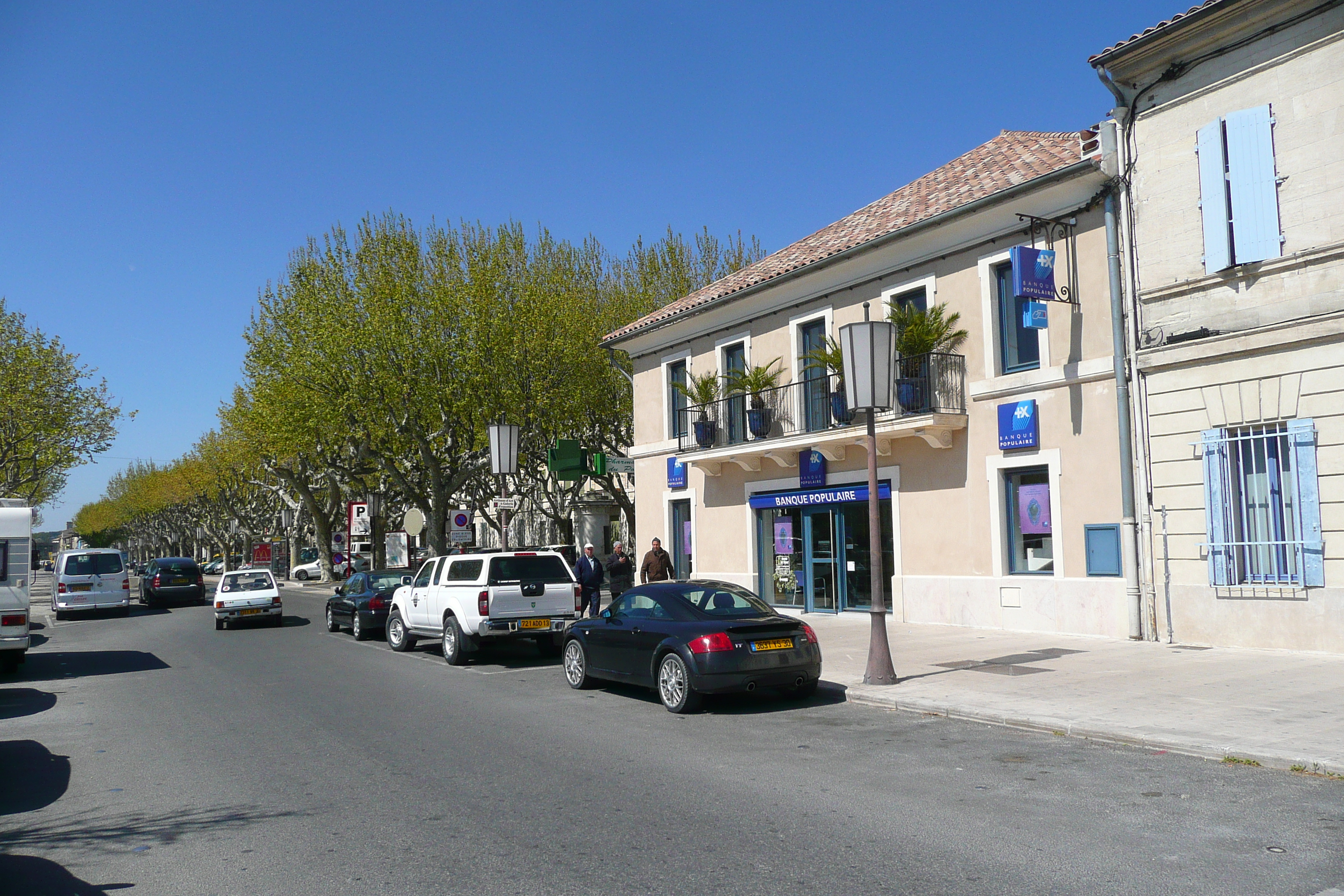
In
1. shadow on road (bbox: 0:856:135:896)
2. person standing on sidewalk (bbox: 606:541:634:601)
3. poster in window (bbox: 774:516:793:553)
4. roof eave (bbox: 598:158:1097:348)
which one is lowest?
shadow on road (bbox: 0:856:135:896)

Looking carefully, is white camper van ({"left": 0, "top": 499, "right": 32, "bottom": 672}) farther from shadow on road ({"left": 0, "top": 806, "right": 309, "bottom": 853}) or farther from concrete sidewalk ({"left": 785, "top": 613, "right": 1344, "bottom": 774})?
concrete sidewalk ({"left": 785, "top": 613, "right": 1344, "bottom": 774})

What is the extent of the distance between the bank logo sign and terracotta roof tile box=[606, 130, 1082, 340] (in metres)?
3.74

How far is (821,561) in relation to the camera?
810 inches

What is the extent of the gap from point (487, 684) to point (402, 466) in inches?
1259

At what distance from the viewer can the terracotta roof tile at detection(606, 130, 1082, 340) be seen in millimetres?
17531

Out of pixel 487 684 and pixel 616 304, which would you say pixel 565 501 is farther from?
pixel 487 684

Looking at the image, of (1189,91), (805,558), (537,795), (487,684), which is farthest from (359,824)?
(805,558)

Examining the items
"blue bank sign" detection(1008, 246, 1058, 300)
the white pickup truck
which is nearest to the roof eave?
"blue bank sign" detection(1008, 246, 1058, 300)

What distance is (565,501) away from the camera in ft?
142

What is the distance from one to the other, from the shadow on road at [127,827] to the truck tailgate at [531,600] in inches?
322

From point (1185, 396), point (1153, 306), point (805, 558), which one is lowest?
point (805, 558)

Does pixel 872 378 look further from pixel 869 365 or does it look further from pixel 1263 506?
pixel 1263 506

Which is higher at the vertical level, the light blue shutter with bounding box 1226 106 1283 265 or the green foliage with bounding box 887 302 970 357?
the light blue shutter with bounding box 1226 106 1283 265

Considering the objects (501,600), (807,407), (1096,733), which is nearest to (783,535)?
(807,407)
